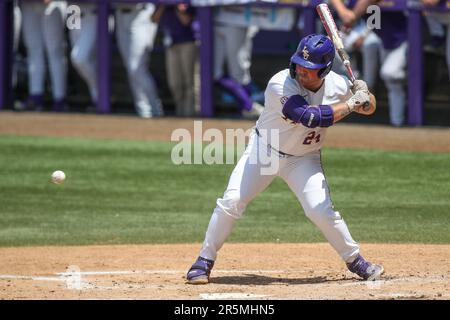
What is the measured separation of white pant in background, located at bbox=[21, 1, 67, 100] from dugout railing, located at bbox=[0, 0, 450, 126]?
343 mm

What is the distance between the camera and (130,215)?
35.1ft

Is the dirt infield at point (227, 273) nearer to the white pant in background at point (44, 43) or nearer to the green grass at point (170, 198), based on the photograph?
the green grass at point (170, 198)

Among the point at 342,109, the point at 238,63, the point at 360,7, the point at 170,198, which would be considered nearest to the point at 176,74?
the point at 238,63

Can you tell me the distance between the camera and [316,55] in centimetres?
718

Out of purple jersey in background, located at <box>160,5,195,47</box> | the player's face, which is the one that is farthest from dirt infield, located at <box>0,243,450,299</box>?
purple jersey in background, located at <box>160,5,195,47</box>

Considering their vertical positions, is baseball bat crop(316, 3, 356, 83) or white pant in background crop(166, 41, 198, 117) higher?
baseball bat crop(316, 3, 356, 83)

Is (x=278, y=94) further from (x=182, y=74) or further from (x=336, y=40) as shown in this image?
(x=182, y=74)

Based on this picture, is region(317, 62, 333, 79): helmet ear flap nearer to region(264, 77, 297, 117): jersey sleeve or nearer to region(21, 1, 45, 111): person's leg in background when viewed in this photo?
region(264, 77, 297, 117): jersey sleeve

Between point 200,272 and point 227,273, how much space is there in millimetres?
609

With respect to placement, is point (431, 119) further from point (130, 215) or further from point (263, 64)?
point (130, 215)

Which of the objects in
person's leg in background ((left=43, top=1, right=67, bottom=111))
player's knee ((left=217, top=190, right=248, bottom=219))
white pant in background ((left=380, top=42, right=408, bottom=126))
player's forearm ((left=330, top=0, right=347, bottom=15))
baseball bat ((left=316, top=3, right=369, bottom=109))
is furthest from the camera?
person's leg in background ((left=43, top=1, right=67, bottom=111))

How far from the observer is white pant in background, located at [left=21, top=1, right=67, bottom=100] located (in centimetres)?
1669
